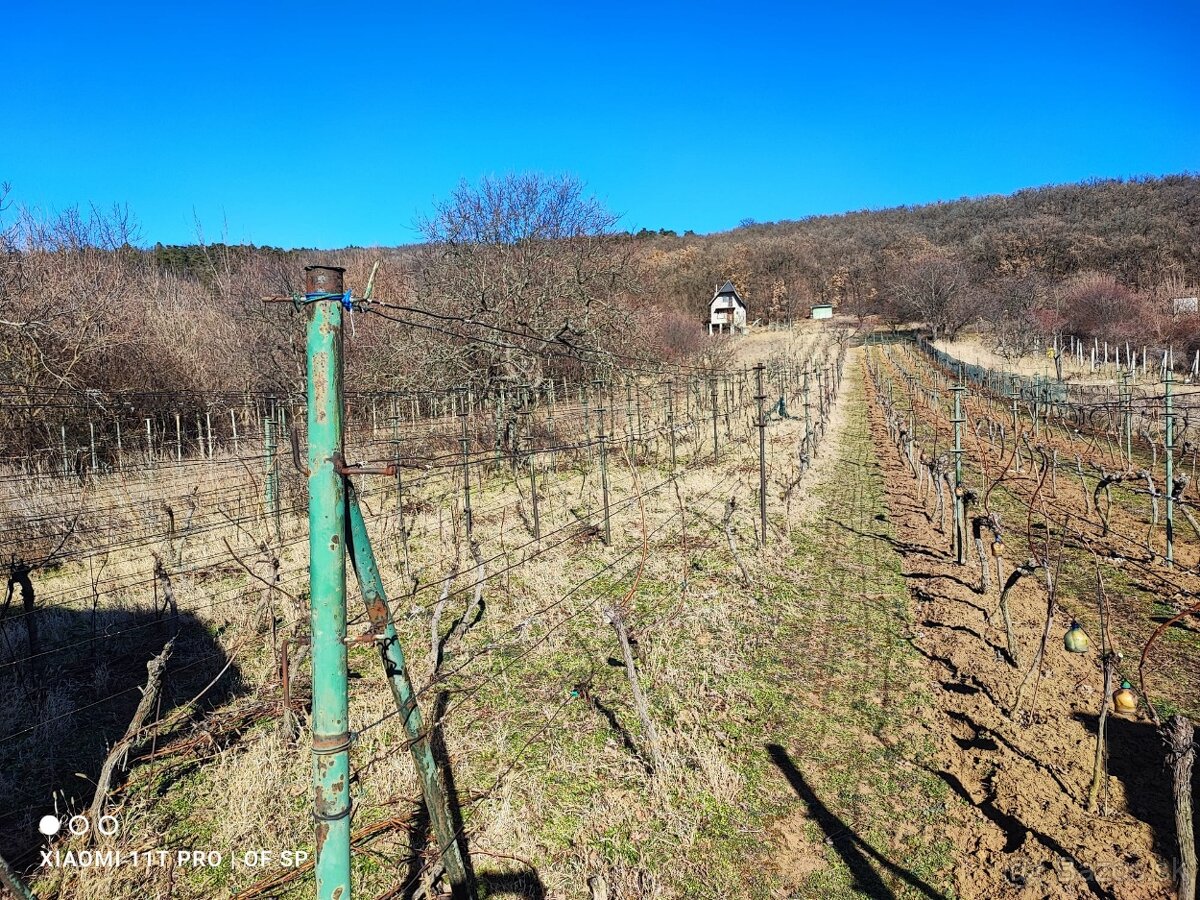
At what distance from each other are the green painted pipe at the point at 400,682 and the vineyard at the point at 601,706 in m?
0.01

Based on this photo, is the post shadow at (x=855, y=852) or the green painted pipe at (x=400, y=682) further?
the post shadow at (x=855, y=852)

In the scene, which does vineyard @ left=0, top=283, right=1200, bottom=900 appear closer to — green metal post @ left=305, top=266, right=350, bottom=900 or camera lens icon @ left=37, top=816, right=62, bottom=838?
green metal post @ left=305, top=266, right=350, bottom=900

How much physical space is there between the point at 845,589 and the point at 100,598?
730 cm

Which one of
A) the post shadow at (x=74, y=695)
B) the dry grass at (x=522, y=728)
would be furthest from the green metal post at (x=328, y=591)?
the post shadow at (x=74, y=695)

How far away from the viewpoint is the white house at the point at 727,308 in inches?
2101

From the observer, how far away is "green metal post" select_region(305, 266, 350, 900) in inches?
73.7

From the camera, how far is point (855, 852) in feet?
10.6

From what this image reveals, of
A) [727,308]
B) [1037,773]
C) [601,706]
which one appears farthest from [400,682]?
[727,308]

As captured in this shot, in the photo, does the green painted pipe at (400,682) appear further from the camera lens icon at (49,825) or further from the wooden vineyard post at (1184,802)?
the wooden vineyard post at (1184,802)

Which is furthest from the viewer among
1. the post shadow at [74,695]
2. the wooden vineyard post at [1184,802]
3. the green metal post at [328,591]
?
the post shadow at [74,695]

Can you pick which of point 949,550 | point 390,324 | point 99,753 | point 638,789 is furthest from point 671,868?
point 390,324

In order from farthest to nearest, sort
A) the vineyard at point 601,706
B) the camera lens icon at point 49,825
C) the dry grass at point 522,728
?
the dry grass at point 522,728 < the vineyard at point 601,706 < the camera lens icon at point 49,825

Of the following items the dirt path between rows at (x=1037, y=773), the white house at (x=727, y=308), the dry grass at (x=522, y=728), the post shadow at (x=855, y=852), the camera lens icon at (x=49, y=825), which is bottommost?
the post shadow at (x=855, y=852)

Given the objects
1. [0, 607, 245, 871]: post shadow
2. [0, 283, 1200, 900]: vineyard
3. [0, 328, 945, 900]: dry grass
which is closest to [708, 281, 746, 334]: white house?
[0, 283, 1200, 900]: vineyard
